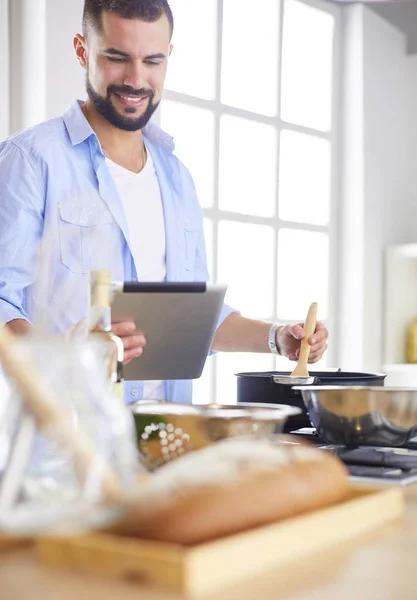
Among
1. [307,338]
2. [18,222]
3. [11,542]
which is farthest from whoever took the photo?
[18,222]

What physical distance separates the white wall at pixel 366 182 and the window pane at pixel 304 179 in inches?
4.1

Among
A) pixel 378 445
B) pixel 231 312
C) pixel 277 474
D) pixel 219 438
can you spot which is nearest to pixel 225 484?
pixel 277 474

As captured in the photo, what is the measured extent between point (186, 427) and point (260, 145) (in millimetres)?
2851

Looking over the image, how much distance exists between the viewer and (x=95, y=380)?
519 mm

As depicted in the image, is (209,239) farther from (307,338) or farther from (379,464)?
(379,464)

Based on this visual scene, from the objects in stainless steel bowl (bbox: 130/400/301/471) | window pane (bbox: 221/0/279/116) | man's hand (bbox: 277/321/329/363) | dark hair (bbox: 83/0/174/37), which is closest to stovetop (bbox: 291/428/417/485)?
stainless steel bowl (bbox: 130/400/301/471)

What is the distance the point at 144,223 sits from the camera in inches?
82.0

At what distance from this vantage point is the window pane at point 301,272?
372cm

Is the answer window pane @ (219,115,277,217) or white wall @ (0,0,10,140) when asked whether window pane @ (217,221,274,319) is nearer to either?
window pane @ (219,115,277,217)

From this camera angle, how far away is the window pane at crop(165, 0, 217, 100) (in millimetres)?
3250

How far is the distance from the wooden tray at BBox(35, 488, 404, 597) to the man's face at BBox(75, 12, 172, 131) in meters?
1.58

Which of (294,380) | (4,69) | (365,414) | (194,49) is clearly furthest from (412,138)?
(365,414)

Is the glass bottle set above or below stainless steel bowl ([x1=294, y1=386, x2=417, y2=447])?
above

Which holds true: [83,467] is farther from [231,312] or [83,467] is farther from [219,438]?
[231,312]
